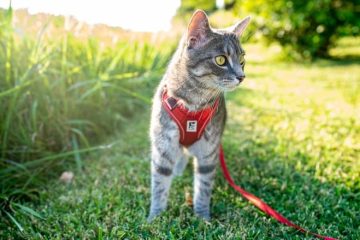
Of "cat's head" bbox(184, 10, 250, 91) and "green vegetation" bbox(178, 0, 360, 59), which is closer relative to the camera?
"cat's head" bbox(184, 10, 250, 91)

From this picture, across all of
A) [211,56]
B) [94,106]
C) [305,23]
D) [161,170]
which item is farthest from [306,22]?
[161,170]

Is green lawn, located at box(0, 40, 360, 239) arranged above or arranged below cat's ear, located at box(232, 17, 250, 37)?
below

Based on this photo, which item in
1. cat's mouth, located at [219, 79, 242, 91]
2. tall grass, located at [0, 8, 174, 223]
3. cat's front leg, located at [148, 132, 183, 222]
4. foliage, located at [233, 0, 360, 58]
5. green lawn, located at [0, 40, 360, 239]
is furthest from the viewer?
foliage, located at [233, 0, 360, 58]

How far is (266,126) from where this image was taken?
4.04 m

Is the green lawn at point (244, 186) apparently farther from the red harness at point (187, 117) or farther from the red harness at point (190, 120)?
the red harness at point (187, 117)

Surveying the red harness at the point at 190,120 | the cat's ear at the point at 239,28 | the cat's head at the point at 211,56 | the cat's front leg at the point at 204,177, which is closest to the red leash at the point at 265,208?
the red harness at the point at 190,120

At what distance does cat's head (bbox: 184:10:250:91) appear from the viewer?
7.09ft

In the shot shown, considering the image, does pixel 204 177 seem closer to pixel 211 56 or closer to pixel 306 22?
pixel 211 56

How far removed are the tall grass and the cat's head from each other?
3.85 ft

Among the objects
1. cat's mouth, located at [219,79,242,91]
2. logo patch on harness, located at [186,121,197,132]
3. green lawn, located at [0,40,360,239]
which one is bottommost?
green lawn, located at [0,40,360,239]

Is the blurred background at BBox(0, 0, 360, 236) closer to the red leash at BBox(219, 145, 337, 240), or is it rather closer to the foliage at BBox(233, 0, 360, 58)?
the red leash at BBox(219, 145, 337, 240)

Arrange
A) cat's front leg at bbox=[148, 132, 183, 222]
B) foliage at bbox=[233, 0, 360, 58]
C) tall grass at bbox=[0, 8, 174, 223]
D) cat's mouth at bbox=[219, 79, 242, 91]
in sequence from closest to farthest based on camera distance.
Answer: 1. cat's mouth at bbox=[219, 79, 242, 91]
2. cat's front leg at bbox=[148, 132, 183, 222]
3. tall grass at bbox=[0, 8, 174, 223]
4. foliage at bbox=[233, 0, 360, 58]

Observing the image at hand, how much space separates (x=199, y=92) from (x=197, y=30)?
356mm

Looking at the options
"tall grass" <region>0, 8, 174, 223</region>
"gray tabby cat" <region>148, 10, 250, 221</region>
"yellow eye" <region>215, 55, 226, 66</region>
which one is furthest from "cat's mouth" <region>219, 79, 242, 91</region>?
"tall grass" <region>0, 8, 174, 223</region>
